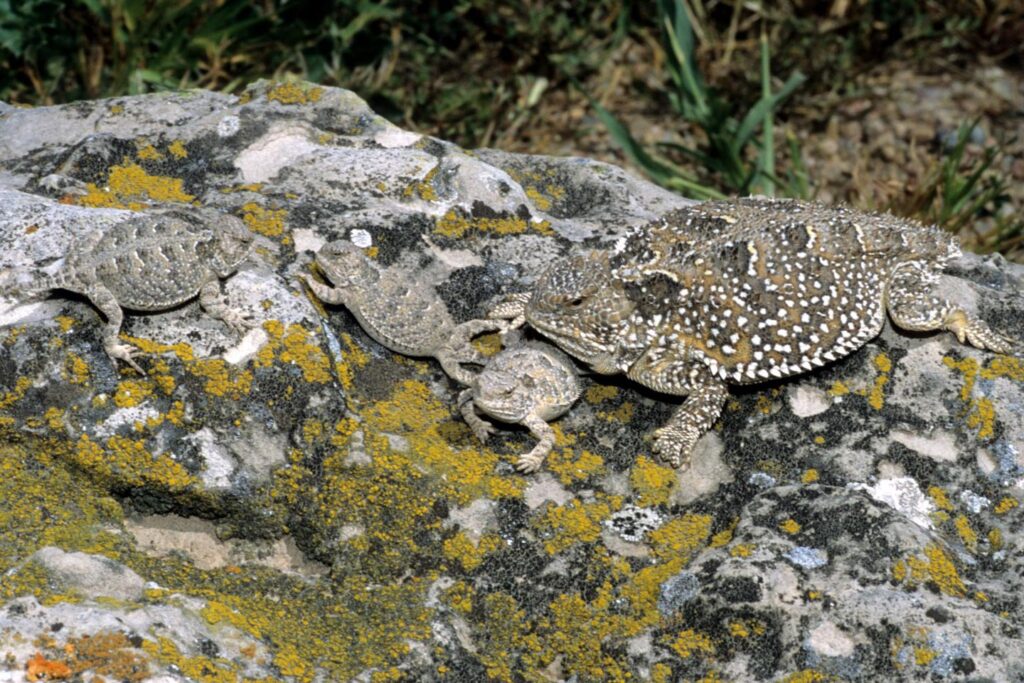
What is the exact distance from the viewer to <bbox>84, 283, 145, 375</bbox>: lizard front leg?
17.9 ft

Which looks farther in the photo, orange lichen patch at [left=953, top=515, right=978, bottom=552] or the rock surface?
orange lichen patch at [left=953, top=515, right=978, bottom=552]

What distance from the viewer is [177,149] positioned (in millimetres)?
7047

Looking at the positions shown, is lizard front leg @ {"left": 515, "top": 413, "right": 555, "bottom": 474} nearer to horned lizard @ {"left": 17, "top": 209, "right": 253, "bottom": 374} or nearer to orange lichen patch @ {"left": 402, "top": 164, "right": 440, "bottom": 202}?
horned lizard @ {"left": 17, "top": 209, "right": 253, "bottom": 374}

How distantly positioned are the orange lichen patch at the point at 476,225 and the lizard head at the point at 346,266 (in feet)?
2.10

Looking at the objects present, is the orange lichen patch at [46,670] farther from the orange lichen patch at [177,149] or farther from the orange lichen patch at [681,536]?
the orange lichen patch at [177,149]

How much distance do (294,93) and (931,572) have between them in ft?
15.1

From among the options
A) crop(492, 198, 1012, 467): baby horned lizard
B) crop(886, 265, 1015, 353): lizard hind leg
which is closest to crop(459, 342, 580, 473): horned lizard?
crop(492, 198, 1012, 467): baby horned lizard

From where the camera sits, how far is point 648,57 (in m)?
11.8

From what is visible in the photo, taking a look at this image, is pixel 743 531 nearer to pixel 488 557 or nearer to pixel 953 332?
pixel 488 557

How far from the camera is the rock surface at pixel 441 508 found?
4906mm

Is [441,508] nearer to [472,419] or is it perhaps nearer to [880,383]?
[472,419]

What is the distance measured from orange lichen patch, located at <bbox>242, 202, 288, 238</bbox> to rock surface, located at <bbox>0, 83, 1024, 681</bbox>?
2cm

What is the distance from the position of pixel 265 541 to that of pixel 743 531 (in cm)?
212

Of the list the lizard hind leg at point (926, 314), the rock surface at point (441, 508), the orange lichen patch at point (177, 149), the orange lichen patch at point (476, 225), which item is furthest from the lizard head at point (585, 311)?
the orange lichen patch at point (177, 149)
